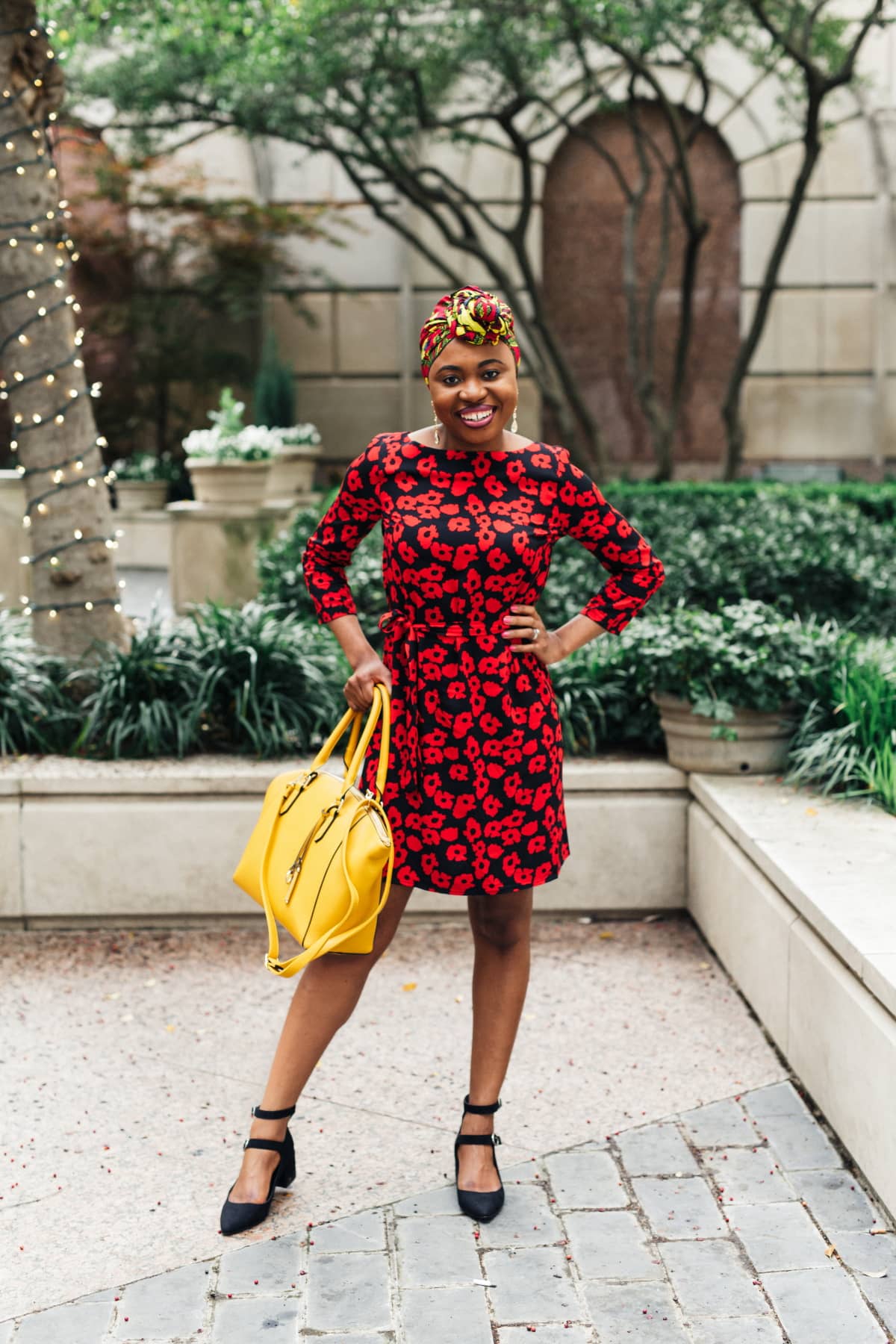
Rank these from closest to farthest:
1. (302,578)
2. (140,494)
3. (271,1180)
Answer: (271,1180) < (302,578) < (140,494)

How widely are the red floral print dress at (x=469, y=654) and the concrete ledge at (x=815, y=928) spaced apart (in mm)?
832

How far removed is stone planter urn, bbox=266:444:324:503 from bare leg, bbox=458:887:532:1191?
30.6 ft

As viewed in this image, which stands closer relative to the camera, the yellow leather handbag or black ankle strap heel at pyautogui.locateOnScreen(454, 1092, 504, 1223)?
the yellow leather handbag

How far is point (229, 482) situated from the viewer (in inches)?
442

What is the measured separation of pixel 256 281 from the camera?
15.9m

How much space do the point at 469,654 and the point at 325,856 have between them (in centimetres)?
55

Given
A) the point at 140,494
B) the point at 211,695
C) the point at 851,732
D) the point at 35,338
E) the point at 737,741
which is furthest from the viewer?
the point at 140,494

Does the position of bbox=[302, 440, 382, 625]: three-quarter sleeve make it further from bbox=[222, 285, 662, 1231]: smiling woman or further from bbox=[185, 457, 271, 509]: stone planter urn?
bbox=[185, 457, 271, 509]: stone planter urn

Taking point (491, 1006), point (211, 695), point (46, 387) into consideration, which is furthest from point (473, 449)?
point (46, 387)

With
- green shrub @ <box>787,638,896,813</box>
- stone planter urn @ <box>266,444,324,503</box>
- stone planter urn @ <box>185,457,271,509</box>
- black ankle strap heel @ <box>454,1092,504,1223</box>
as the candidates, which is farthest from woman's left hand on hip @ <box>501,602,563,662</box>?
stone planter urn @ <box>266,444,324,503</box>

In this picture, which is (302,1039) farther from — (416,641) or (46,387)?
(46,387)

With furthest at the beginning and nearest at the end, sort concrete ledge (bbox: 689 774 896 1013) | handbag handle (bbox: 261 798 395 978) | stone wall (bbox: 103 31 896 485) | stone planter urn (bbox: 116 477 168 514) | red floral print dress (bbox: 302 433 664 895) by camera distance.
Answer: stone wall (bbox: 103 31 896 485), stone planter urn (bbox: 116 477 168 514), concrete ledge (bbox: 689 774 896 1013), red floral print dress (bbox: 302 433 664 895), handbag handle (bbox: 261 798 395 978)

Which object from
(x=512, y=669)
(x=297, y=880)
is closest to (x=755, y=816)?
(x=512, y=669)

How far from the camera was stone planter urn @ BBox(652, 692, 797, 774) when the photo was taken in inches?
200
